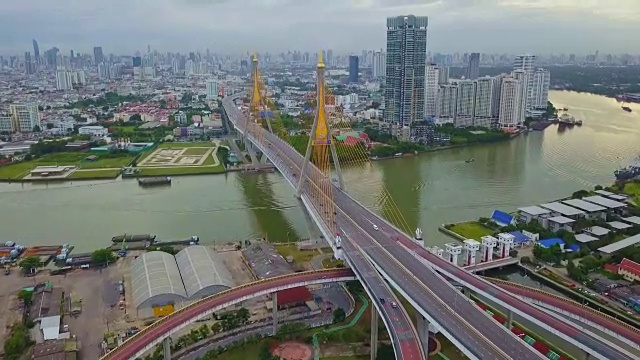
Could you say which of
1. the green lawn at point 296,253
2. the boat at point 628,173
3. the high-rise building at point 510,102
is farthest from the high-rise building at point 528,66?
the green lawn at point 296,253

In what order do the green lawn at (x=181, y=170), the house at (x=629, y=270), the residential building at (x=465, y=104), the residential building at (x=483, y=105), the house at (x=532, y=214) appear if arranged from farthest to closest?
the residential building at (x=465, y=104)
the residential building at (x=483, y=105)
the green lawn at (x=181, y=170)
the house at (x=532, y=214)
the house at (x=629, y=270)

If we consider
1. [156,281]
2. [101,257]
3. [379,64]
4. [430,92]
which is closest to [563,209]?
[156,281]

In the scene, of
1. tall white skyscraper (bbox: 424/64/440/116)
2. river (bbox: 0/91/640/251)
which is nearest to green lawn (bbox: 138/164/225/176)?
river (bbox: 0/91/640/251)

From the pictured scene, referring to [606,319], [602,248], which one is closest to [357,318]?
[606,319]

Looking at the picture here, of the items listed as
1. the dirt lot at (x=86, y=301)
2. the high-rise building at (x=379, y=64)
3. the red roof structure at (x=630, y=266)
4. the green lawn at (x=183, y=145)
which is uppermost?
the high-rise building at (x=379, y=64)

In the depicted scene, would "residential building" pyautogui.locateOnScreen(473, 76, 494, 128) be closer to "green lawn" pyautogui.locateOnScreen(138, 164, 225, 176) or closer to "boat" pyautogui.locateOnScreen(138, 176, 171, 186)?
"green lawn" pyautogui.locateOnScreen(138, 164, 225, 176)

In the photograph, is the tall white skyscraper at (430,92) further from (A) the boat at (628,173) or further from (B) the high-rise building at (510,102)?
(A) the boat at (628,173)
